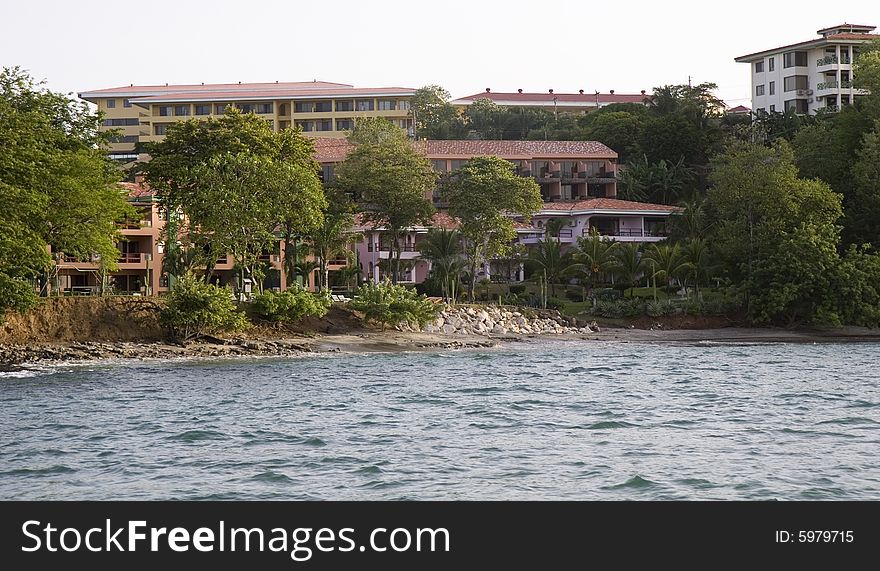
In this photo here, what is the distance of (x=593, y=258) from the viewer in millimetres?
66438

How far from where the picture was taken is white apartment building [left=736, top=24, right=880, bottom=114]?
106750mm

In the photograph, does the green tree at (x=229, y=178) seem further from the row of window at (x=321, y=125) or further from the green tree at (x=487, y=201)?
the row of window at (x=321, y=125)

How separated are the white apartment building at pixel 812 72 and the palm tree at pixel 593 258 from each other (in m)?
42.6

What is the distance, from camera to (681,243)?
243 ft

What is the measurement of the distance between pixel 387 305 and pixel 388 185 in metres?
11.3

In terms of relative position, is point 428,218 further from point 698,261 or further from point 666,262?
point 698,261

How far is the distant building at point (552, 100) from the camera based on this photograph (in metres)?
148

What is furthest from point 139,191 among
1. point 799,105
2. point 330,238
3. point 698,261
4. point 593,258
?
point 799,105

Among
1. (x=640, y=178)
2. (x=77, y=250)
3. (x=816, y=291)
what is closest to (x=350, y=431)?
(x=77, y=250)

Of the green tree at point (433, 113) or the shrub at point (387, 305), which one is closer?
the shrub at point (387, 305)

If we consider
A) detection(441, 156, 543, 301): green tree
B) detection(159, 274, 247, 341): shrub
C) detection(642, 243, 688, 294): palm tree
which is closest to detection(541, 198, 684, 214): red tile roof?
detection(642, 243, 688, 294): palm tree

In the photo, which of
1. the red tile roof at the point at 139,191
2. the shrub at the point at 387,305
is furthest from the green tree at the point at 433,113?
the shrub at the point at 387,305
